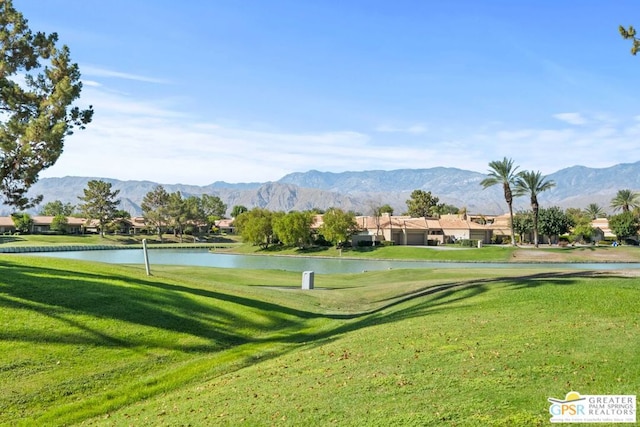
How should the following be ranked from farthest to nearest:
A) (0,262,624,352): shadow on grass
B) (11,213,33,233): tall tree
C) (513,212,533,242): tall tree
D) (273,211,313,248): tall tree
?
(11,213,33,233): tall tree → (513,212,533,242): tall tree → (273,211,313,248): tall tree → (0,262,624,352): shadow on grass

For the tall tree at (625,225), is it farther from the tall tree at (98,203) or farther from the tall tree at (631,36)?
the tall tree at (98,203)

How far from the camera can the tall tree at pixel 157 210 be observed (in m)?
150

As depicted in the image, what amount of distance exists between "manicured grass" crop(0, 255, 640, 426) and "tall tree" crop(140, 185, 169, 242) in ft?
429

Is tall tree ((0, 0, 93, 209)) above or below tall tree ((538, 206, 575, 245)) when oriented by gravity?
above

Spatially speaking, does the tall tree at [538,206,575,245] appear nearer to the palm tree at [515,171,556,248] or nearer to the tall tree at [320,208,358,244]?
the palm tree at [515,171,556,248]

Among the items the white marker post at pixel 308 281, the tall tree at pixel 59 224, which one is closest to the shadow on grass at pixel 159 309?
the white marker post at pixel 308 281

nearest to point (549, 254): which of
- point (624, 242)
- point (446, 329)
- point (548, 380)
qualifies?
point (624, 242)

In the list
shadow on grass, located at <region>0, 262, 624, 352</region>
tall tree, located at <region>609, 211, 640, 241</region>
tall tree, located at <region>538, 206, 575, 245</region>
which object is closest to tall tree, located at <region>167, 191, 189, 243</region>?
tall tree, located at <region>538, 206, 575, 245</region>

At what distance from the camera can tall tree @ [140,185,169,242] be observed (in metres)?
150

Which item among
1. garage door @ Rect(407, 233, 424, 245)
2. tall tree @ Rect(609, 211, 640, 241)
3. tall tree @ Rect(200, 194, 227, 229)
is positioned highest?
tall tree @ Rect(200, 194, 227, 229)

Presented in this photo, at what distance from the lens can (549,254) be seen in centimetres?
8369

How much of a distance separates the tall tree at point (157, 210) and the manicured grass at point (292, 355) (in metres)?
131

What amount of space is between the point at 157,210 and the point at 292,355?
469ft

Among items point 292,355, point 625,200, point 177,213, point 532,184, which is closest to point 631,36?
point 292,355
